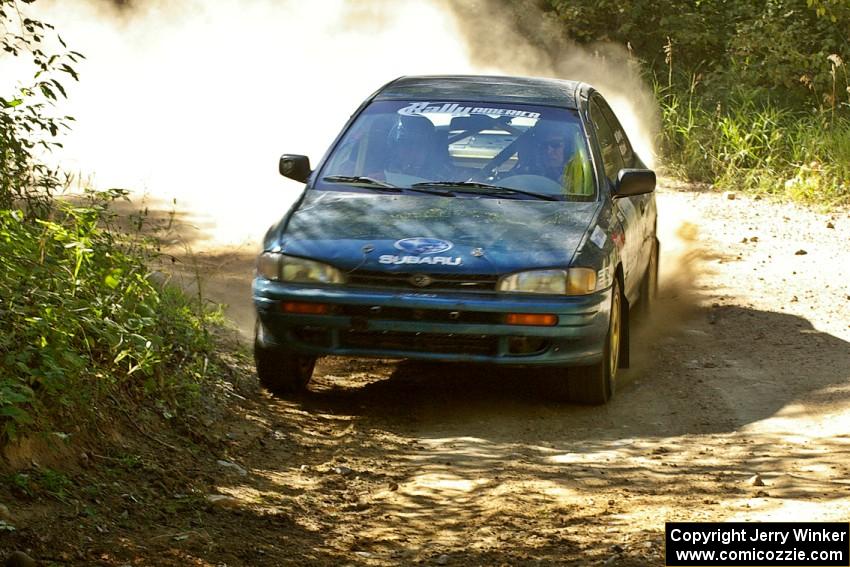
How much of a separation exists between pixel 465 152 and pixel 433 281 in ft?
4.61

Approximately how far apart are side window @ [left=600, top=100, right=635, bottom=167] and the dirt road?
116cm

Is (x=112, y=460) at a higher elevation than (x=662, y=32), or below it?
below

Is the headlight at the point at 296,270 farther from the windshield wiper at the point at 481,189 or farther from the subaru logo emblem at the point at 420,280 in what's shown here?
the windshield wiper at the point at 481,189

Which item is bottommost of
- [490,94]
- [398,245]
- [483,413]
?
[483,413]

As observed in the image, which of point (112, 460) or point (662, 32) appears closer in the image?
point (112, 460)

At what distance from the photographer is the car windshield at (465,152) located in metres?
7.82

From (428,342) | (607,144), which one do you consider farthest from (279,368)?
(607,144)

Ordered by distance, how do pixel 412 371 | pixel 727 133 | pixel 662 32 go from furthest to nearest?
pixel 662 32 → pixel 727 133 → pixel 412 371

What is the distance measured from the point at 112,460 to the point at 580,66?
550 inches

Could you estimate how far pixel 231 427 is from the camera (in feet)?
22.3

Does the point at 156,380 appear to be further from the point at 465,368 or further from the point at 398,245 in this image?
the point at 465,368

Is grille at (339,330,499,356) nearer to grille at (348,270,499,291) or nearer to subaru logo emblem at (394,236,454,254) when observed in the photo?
grille at (348,270,499,291)

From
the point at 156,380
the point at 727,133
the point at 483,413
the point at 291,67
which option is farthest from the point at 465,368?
the point at 291,67

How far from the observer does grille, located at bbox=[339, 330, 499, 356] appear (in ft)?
22.8
